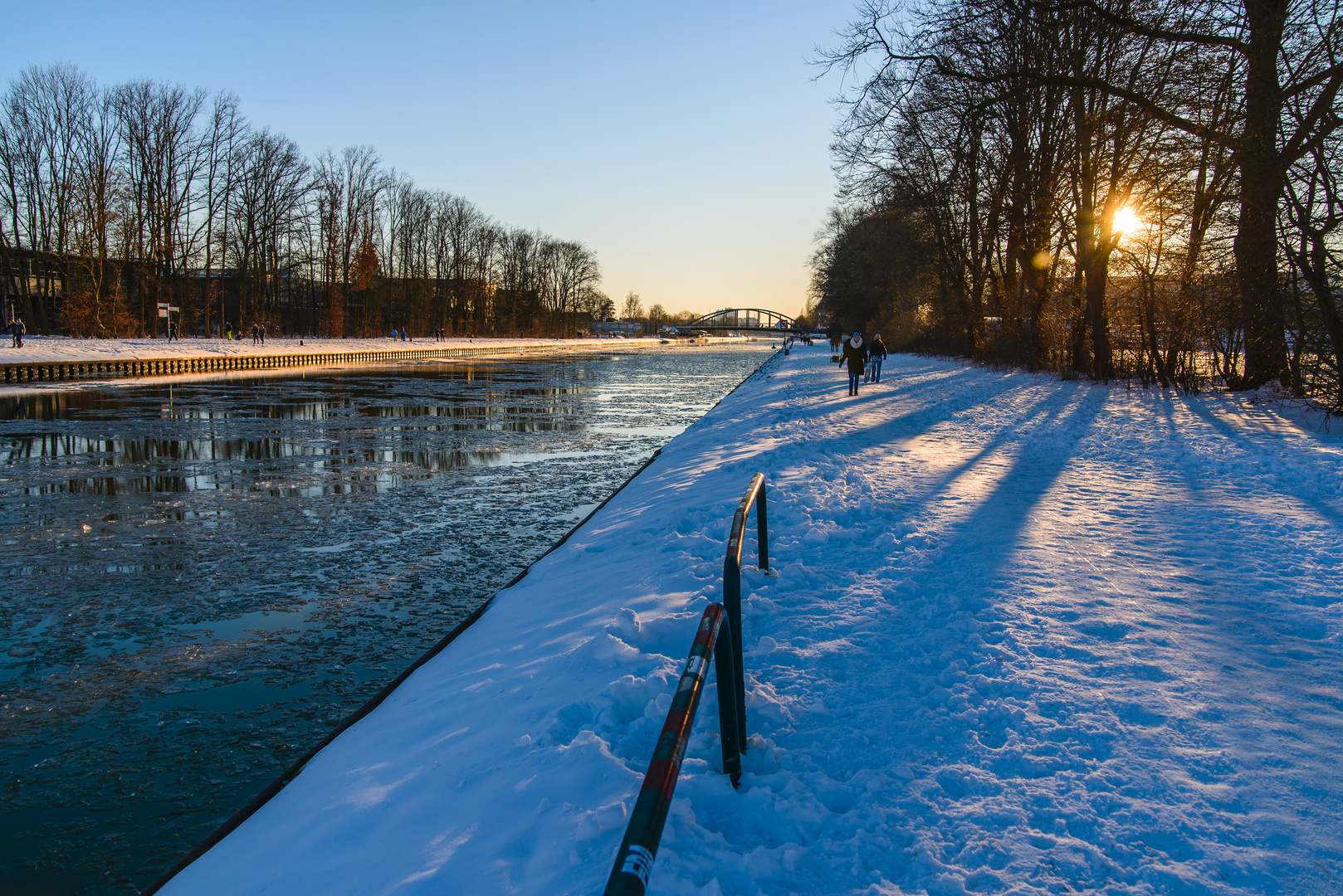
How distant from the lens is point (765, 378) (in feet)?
119

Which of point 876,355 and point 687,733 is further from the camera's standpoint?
point 876,355

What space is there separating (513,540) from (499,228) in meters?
111

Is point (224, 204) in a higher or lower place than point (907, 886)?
higher

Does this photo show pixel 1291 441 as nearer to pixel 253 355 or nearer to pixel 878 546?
pixel 878 546

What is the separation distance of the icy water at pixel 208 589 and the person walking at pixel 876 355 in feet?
43.7

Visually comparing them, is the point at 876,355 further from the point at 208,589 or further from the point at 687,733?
the point at 687,733

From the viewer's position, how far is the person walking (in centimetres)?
2772

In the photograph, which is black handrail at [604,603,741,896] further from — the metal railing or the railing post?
the railing post

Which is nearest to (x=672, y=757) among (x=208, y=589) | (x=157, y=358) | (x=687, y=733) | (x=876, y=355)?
(x=687, y=733)

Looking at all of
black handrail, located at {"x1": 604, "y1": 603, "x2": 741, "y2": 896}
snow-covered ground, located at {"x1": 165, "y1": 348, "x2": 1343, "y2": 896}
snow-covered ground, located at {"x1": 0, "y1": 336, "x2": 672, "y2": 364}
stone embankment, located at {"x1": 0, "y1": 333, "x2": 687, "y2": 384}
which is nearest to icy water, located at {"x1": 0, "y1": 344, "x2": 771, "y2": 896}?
snow-covered ground, located at {"x1": 165, "y1": 348, "x2": 1343, "y2": 896}

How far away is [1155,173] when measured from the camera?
1670 cm

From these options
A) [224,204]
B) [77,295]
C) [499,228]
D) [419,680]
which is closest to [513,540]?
[419,680]

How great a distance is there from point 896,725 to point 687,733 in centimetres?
183

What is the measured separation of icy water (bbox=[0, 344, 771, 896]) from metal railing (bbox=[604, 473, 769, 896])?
2.54 m
